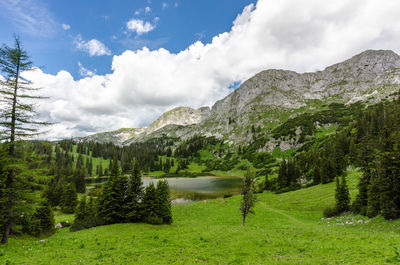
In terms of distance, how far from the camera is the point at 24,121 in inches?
879

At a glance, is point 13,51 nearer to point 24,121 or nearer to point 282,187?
point 24,121

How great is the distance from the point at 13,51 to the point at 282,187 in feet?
304

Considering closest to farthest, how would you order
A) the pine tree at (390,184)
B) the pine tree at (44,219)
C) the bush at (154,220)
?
the pine tree at (390,184) < the pine tree at (44,219) < the bush at (154,220)

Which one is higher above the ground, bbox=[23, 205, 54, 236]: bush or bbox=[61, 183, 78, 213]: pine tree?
bbox=[23, 205, 54, 236]: bush

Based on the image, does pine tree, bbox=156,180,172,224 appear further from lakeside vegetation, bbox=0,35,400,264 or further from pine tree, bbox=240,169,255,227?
pine tree, bbox=240,169,255,227

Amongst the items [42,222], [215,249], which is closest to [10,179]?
[42,222]

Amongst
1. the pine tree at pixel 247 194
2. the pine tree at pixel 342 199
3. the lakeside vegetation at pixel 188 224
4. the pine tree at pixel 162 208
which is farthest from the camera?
the pine tree at pixel 342 199

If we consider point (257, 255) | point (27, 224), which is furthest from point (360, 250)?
point (27, 224)

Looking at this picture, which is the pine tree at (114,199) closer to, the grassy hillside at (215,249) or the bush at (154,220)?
the bush at (154,220)

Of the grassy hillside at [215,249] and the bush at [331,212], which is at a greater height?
the grassy hillside at [215,249]

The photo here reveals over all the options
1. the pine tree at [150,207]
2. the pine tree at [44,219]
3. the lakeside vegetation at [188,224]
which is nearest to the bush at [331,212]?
the lakeside vegetation at [188,224]

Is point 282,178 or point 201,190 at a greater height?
point 282,178

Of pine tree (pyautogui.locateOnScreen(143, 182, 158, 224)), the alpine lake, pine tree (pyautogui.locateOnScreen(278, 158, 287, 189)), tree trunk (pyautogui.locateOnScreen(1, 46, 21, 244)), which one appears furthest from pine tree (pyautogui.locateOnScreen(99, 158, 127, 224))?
pine tree (pyautogui.locateOnScreen(278, 158, 287, 189))

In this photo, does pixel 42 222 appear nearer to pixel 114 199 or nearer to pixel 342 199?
pixel 114 199
